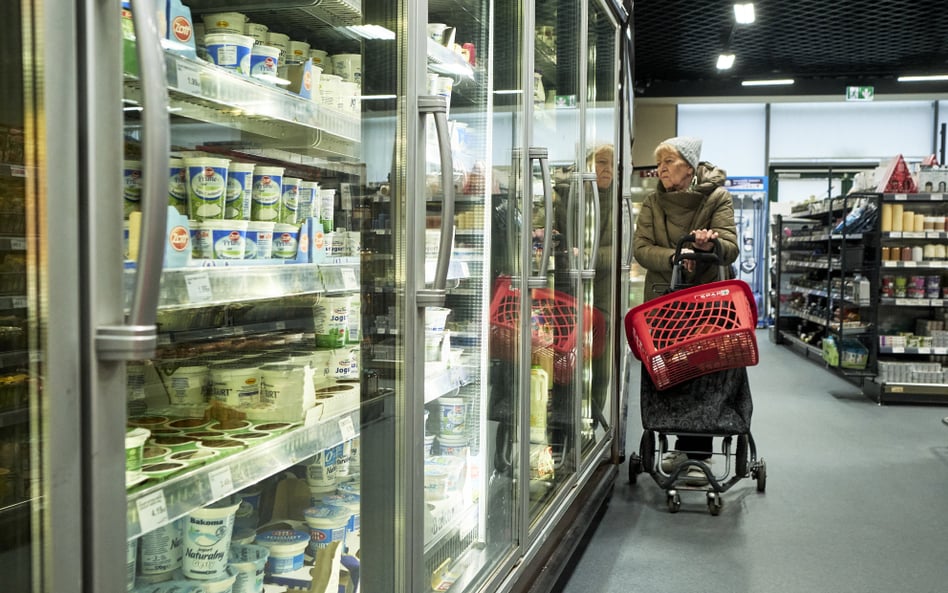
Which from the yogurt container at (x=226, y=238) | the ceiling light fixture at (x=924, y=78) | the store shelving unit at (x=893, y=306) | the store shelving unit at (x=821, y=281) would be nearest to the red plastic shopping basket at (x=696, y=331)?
the yogurt container at (x=226, y=238)

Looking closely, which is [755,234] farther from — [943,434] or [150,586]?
[150,586]

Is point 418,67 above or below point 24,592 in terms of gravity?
above

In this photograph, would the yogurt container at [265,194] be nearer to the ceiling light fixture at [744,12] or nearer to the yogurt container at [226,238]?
the yogurt container at [226,238]

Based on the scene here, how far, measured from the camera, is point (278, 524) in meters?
2.01

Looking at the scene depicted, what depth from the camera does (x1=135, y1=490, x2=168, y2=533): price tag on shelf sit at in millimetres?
1100

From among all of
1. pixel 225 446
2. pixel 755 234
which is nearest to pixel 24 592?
pixel 225 446

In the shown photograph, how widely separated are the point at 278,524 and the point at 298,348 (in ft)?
1.36

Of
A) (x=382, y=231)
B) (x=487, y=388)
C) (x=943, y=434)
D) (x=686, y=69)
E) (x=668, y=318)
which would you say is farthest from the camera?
(x=686, y=69)

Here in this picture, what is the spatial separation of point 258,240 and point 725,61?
11753 millimetres

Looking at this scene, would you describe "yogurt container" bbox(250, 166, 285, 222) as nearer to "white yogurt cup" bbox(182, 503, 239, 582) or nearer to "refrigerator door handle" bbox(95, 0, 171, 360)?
"white yogurt cup" bbox(182, 503, 239, 582)

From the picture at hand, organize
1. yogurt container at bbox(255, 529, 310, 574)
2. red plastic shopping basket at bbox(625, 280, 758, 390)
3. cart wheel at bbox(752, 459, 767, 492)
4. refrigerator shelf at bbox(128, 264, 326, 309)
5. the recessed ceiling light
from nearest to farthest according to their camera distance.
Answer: refrigerator shelf at bbox(128, 264, 326, 309) < yogurt container at bbox(255, 529, 310, 574) < red plastic shopping basket at bbox(625, 280, 758, 390) < cart wheel at bbox(752, 459, 767, 492) < the recessed ceiling light

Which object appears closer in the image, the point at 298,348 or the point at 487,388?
the point at 298,348

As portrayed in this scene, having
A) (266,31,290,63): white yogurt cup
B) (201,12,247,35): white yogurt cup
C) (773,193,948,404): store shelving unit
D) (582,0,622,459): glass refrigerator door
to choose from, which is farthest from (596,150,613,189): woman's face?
(773,193,948,404): store shelving unit

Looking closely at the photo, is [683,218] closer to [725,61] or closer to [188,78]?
[188,78]
